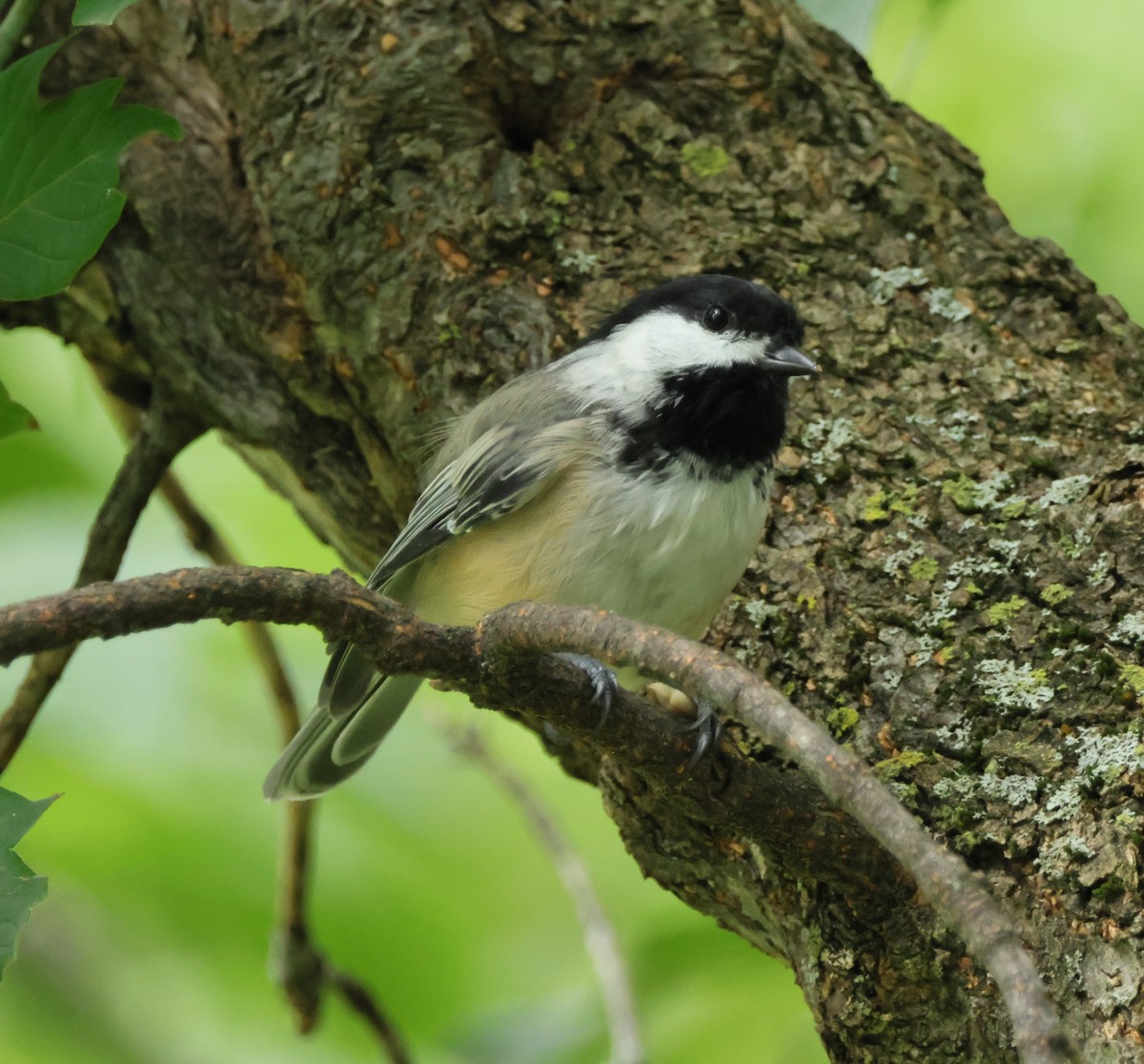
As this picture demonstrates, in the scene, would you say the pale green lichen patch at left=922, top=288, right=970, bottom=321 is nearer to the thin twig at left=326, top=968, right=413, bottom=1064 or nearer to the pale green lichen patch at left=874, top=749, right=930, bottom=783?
the pale green lichen patch at left=874, top=749, right=930, bottom=783

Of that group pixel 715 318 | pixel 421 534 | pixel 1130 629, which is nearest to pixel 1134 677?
pixel 1130 629

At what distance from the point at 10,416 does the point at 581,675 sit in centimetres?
96

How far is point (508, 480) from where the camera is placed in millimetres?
2119

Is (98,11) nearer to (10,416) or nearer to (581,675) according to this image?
(10,416)

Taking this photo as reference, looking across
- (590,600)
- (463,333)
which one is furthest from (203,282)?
(590,600)

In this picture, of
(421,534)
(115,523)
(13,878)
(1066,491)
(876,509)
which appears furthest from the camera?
(115,523)

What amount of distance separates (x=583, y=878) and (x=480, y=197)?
135 centimetres

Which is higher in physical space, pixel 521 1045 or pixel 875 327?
pixel 875 327

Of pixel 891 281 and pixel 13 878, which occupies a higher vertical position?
pixel 891 281

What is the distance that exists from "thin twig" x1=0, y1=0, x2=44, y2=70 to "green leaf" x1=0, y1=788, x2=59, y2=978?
135 centimetres

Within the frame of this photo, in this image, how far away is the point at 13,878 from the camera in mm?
1276

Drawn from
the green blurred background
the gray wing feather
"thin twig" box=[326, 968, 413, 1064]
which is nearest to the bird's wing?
the gray wing feather

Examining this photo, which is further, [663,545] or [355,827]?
[355,827]

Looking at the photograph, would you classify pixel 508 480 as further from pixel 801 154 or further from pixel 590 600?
pixel 801 154
